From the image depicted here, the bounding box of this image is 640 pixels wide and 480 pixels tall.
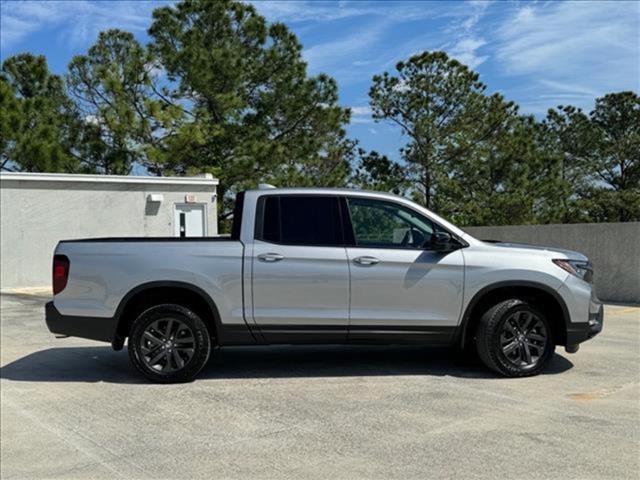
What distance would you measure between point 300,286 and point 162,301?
140 centimetres

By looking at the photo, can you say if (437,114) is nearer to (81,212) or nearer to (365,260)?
(81,212)

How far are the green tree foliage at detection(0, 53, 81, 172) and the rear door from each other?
20.9m

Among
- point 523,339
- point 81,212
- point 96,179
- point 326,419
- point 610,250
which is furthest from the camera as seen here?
point 96,179

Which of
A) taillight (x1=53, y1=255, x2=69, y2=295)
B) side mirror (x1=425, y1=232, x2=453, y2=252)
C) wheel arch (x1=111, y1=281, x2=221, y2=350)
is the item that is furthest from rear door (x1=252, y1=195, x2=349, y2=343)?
taillight (x1=53, y1=255, x2=69, y2=295)

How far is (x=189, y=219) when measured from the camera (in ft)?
63.2

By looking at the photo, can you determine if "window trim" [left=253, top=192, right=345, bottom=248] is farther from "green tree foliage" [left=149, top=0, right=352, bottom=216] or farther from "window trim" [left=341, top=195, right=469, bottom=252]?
"green tree foliage" [left=149, top=0, right=352, bottom=216]

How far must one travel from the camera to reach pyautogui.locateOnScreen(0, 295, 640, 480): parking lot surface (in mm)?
4215

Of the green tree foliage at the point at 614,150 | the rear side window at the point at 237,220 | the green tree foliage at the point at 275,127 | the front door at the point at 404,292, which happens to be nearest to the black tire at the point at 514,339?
the front door at the point at 404,292

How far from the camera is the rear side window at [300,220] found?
248 inches

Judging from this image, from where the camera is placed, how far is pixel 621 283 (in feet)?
41.5

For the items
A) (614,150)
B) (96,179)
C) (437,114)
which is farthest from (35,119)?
(614,150)

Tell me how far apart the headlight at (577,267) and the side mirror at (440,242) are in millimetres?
1105

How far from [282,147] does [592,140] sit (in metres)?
19.5

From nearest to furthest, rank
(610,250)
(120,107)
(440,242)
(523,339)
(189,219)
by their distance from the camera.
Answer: (440,242) → (523,339) → (610,250) → (189,219) → (120,107)
